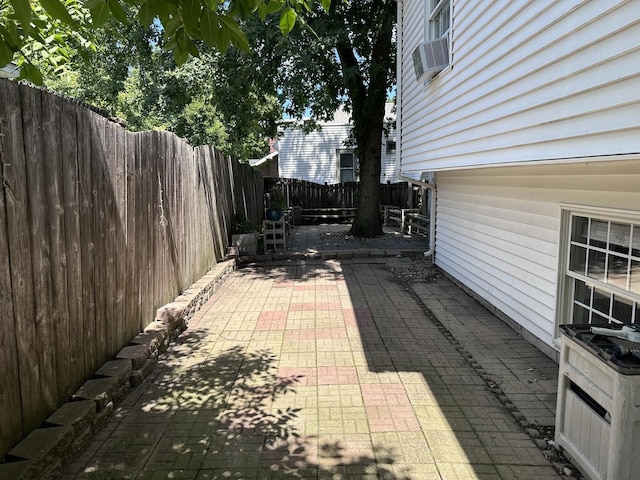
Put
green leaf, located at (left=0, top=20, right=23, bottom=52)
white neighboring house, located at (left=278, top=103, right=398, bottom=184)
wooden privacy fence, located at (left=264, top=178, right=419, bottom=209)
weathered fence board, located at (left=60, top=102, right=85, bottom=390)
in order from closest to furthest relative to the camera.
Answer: green leaf, located at (left=0, top=20, right=23, bottom=52)
weathered fence board, located at (left=60, top=102, right=85, bottom=390)
wooden privacy fence, located at (left=264, top=178, right=419, bottom=209)
white neighboring house, located at (left=278, top=103, right=398, bottom=184)

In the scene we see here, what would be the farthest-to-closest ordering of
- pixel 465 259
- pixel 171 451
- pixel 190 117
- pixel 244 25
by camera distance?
pixel 190 117
pixel 244 25
pixel 465 259
pixel 171 451

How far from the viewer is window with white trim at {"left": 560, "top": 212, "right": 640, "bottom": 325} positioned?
→ 356 centimetres

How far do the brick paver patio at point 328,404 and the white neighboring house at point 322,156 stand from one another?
1598cm


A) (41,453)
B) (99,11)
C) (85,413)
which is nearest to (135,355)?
(85,413)

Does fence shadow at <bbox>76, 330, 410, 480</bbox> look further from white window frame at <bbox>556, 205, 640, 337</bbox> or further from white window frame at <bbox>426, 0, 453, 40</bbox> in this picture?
white window frame at <bbox>426, 0, 453, 40</bbox>

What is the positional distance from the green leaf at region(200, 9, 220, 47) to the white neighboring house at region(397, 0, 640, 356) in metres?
2.19

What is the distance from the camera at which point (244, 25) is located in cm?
998

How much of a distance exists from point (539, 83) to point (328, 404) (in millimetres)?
3023

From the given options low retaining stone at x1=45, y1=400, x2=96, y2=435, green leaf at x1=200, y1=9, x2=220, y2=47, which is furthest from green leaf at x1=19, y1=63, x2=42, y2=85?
low retaining stone at x1=45, y1=400, x2=96, y2=435

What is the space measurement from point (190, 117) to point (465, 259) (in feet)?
57.6

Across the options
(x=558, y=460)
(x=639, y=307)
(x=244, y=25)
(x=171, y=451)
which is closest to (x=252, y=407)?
(x=171, y=451)

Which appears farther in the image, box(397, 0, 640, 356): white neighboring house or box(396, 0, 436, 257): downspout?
box(396, 0, 436, 257): downspout

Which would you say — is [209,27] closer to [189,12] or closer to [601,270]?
[189,12]

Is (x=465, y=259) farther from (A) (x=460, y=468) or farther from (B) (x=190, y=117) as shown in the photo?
(B) (x=190, y=117)
